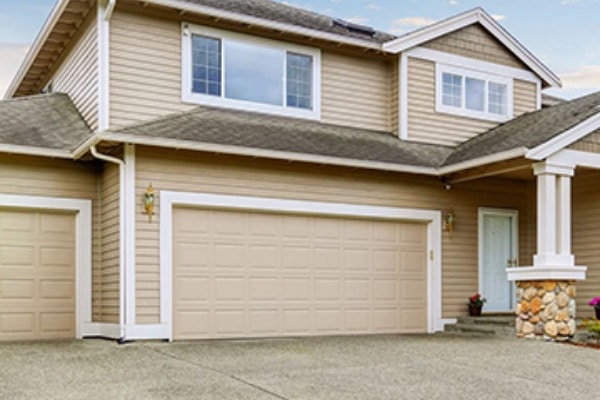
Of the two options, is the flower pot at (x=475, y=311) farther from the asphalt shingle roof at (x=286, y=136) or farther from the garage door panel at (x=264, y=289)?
the garage door panel at (x=264, y=289)

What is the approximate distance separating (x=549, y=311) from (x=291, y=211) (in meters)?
4.05

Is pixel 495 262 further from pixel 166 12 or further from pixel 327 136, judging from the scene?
pixel 166 12

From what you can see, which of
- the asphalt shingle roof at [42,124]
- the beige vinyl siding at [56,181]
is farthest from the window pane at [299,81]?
the beige vinyl siding at [56,181]

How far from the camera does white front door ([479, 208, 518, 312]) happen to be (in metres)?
11.5

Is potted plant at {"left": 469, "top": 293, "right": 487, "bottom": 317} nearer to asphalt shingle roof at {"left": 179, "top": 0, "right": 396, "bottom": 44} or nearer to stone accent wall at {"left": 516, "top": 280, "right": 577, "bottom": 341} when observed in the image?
stone accent wall at {"left": 516, "top": 280, "right": 577, "bottom": 341}

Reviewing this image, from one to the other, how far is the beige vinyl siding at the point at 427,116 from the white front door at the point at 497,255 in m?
1.55

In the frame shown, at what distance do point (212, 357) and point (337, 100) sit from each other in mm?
5414

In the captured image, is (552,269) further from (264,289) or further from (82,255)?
(82,255)

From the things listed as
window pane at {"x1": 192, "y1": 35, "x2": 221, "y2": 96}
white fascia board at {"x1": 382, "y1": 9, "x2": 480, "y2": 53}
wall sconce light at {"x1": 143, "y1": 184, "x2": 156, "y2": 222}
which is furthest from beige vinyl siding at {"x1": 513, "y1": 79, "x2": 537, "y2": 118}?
Result: wall sconce light at {"x1": 143, "y1": 184, "x2": 156, "y2": 222}

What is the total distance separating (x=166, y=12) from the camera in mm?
9773

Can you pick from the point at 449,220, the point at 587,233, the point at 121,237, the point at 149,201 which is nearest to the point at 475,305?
the point at 449,220

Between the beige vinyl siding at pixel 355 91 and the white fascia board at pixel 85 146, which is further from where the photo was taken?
the beige vinyl siding at pixel 355 91

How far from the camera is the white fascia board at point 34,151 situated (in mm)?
8844

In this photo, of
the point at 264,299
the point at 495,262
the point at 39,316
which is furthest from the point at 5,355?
the point at 495,262
